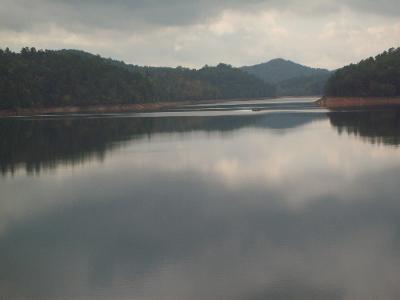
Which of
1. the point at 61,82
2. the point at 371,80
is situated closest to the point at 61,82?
the point at 61,82

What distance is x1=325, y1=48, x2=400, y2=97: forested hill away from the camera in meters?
97.6

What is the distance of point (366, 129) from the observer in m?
43.7

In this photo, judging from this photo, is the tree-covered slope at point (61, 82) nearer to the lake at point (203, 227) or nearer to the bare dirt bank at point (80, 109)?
the bare dirt bank at point (80, 109)

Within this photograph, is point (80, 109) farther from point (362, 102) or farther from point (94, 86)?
point (362, 102)

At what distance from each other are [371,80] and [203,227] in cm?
9295

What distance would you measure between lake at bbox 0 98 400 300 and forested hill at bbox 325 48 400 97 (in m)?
74.6

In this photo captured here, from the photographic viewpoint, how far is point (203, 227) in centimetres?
1416

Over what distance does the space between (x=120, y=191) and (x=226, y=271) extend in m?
9.79

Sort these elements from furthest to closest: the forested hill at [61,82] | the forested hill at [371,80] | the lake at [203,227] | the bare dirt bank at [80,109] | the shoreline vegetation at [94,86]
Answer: the forested hill at [371,80], the shoreline vegetation at [94,86], the bare dirt bank at [80,109], the forested hill at [61,82], the lake at [203,227]

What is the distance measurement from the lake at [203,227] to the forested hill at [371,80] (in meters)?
74.6

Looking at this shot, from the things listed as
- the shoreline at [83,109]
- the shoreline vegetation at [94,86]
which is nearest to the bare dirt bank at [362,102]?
the shoreline vegetation at [94,86]

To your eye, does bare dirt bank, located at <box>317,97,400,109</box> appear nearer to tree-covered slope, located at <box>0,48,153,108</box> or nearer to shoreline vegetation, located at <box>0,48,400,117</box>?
shoreline vegetation, located at <box>0,48,400,117</box>

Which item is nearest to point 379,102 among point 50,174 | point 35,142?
point 35,142

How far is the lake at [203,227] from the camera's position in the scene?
33.4 feet
